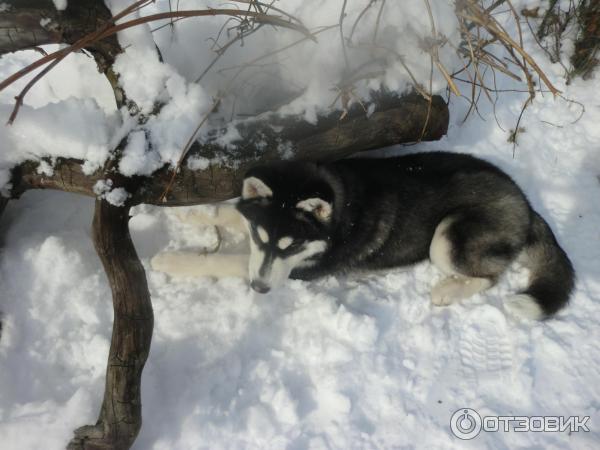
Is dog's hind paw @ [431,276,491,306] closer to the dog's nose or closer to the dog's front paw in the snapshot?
the dog's front paw

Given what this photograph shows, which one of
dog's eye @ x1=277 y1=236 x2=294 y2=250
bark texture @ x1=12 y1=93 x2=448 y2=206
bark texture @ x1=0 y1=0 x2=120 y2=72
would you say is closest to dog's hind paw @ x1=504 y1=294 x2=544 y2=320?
bark texture @ x1=12 y1=93 x2=448 y2=206

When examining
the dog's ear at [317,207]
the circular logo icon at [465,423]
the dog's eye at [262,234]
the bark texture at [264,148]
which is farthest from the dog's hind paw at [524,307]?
the dog's eye at [262,234]

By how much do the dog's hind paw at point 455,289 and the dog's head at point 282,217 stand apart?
38.6 inches

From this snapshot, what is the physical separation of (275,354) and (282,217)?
0.95 meters

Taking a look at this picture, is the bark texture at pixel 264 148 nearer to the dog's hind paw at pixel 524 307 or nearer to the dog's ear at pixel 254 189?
the dog's ear at pixel 254 189

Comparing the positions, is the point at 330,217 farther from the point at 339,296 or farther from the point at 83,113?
the point at 83,113

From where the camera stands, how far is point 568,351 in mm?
3064

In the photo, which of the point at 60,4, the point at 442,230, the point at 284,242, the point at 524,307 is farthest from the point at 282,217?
the point at 524,307

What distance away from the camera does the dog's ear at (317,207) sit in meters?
2.46

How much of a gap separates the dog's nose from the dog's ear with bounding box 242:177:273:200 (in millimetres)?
561

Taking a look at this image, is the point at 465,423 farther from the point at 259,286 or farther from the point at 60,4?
the point at 60,4

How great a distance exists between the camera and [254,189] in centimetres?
259

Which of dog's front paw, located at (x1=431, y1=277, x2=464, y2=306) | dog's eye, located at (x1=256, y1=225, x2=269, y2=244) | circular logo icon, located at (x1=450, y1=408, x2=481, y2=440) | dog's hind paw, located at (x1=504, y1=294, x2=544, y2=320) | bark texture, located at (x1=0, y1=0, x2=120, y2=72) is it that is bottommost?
circular logo icon, located at (x1=450, y1=408, x2=481, y2=440)

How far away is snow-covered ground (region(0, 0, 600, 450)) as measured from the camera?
8.34 feet
